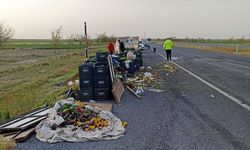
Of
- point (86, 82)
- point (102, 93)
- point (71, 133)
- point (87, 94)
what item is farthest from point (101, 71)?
point (71, 133)

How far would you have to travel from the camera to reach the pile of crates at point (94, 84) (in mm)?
10555

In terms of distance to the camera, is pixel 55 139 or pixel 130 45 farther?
pixel 130 45

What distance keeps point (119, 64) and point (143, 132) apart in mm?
10197

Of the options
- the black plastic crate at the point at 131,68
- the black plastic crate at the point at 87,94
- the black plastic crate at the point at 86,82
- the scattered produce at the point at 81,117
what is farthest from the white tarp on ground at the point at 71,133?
the black plastic crate at the point at 131,68

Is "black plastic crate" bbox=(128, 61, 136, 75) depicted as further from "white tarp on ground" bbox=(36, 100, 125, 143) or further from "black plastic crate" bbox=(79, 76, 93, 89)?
"white tarp on ground" bbox=(36, 100, 125, 143)

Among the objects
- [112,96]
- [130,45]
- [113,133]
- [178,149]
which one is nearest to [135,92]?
[112,96]

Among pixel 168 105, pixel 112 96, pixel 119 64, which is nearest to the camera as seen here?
pixel 168 105

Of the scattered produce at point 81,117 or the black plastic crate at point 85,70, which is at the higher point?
the black plastic crate at point 85,70

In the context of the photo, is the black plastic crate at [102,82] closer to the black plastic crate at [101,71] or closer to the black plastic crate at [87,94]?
the black plastic crate at [101,71]

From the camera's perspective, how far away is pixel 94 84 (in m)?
10.7

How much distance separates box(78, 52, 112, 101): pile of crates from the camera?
34.6ft

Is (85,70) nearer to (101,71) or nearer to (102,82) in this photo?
(101,71)

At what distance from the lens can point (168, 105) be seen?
30.7ft

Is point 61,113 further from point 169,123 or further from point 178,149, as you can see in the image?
point 178,149
